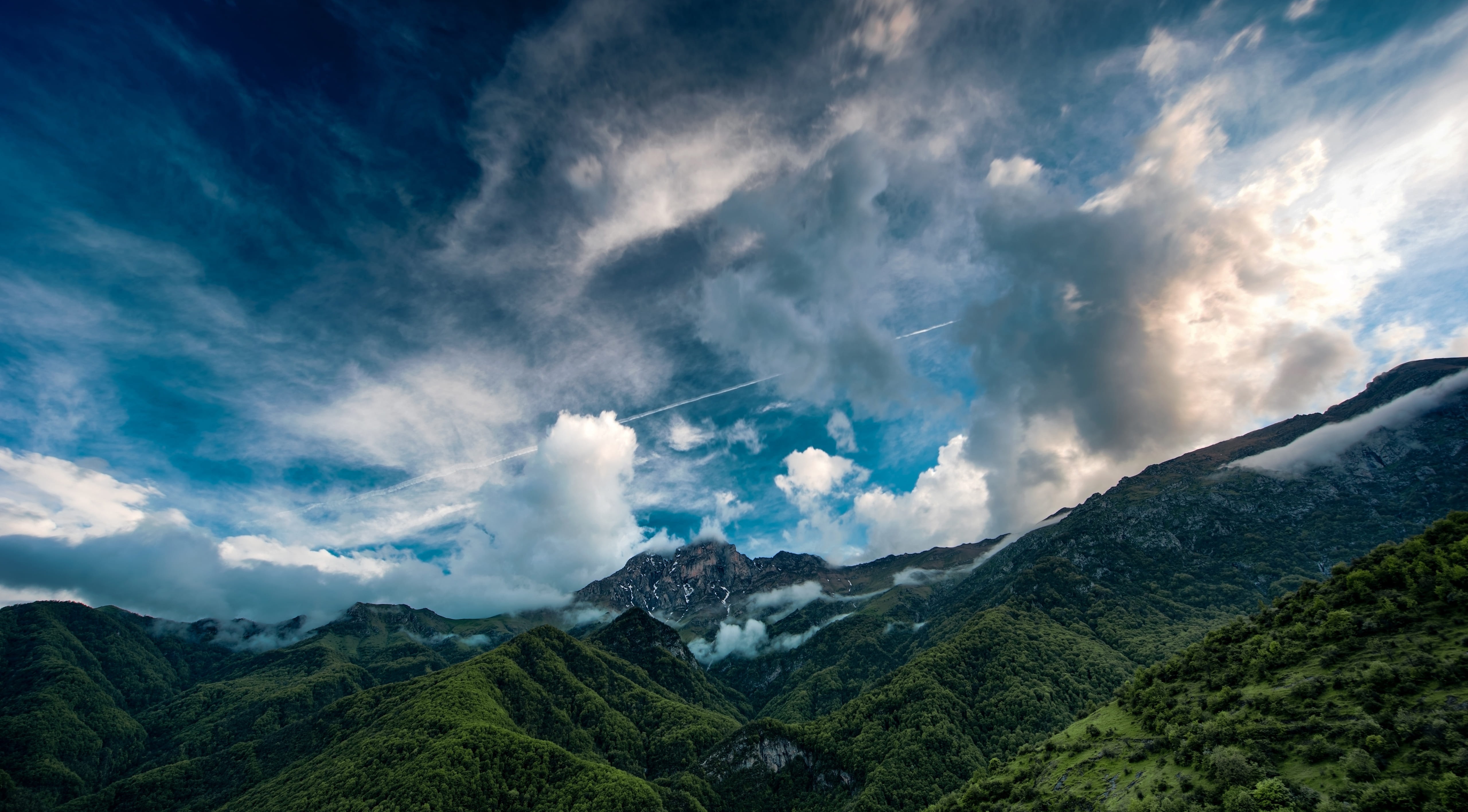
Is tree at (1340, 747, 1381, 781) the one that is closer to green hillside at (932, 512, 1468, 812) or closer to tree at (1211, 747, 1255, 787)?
green hillside at (932, 512, 1468, 812)

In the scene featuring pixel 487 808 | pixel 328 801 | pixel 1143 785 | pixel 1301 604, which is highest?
pixel 1301 604

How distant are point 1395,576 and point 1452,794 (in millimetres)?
55488

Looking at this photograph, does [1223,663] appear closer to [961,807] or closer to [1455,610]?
[1455,610]

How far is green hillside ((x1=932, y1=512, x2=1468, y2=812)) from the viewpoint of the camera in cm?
5653

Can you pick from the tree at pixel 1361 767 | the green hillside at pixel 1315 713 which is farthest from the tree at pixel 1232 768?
the tree at pixel 1361 767

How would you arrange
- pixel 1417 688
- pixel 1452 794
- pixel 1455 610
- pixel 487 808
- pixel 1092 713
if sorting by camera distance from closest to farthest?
1. pixel 1452 794
2. pixel 1417 688
3. pixel 1455 610
4. pixel 1092 713
5. pixel 487 808

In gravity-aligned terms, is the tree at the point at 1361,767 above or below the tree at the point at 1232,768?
above

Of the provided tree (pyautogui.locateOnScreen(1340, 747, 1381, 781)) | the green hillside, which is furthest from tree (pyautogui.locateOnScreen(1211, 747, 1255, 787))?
tree (pyautogui.locateOnScreen(1340, 747, 1381, 781))

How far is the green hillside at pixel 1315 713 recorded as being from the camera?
2226 inches

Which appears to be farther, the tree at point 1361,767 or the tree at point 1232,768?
the tree at point 1232,768

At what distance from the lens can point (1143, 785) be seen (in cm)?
8306

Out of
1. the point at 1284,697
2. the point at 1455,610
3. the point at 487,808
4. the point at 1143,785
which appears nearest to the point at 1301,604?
the point at 1455,610

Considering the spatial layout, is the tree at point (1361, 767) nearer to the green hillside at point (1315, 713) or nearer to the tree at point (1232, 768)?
the green hillside at point (1315, 713)

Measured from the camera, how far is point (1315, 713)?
6988 cm
